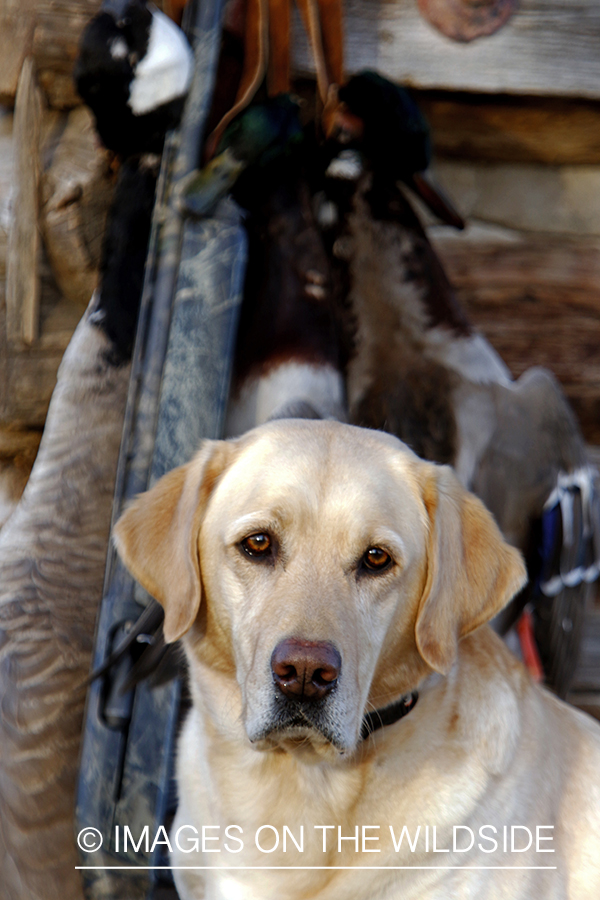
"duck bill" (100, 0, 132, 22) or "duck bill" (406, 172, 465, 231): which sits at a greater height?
"duck bill" (100, 0, 132, 22)

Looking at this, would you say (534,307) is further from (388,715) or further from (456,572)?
(388,715)

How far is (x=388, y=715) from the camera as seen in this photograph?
52.3 inches

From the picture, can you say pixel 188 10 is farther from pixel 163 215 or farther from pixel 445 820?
pixel 445 820

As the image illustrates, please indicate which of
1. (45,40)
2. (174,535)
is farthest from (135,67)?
(174,535)

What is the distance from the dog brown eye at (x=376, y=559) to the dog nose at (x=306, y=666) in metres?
0.19

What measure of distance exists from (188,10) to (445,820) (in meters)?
1.85

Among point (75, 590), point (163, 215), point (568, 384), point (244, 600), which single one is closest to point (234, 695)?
point (244, 600)

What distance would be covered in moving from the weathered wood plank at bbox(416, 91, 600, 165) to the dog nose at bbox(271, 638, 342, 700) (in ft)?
5.86

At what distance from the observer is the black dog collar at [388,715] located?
1.32 metres

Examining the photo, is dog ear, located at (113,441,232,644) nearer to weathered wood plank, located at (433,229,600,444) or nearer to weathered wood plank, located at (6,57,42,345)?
weathered wood plank, located at (6,57,42,345)

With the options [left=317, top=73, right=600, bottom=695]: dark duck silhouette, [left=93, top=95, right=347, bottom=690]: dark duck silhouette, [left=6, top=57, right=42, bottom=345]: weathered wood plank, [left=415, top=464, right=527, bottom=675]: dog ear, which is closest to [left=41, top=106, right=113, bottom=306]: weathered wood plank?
[left=6, top=57, right=42, bottom=345]: weathered wood plank

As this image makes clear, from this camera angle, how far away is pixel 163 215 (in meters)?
1.81

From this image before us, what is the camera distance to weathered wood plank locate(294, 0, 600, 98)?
224cm

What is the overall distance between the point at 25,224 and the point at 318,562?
1243mm
